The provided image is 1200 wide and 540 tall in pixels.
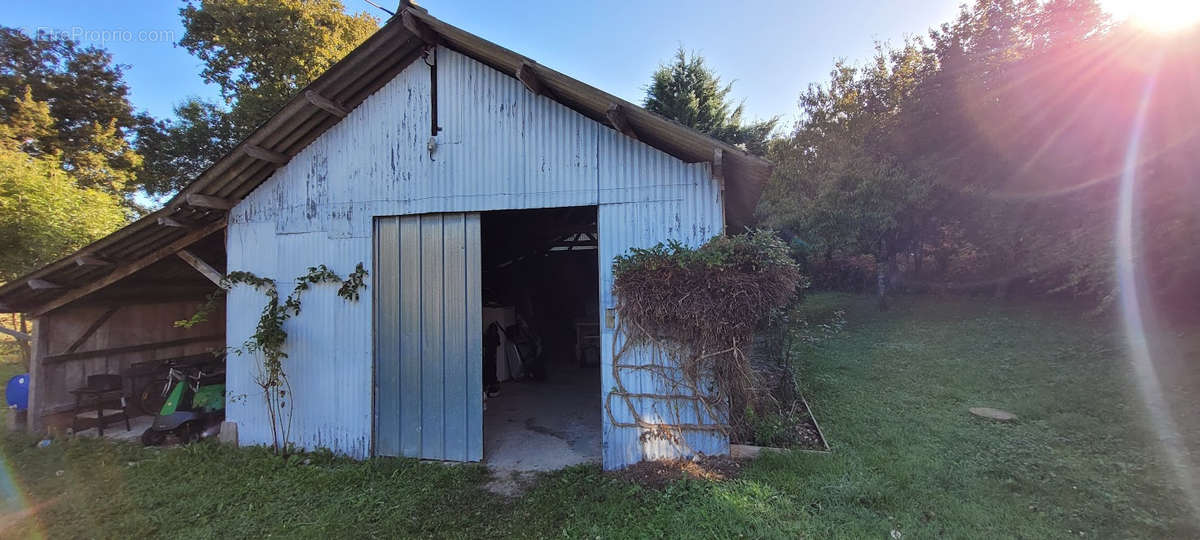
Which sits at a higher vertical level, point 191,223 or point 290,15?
point 290,15

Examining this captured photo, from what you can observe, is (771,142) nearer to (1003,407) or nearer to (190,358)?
(1003,407)

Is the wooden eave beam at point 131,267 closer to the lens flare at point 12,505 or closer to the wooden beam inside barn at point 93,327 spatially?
the wooden beam inside barn at point 93,327

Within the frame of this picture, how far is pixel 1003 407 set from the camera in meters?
6.20

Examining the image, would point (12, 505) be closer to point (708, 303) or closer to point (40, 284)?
point (40, 284)

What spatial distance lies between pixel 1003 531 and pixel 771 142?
18277mm

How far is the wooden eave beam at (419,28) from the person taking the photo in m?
4.49

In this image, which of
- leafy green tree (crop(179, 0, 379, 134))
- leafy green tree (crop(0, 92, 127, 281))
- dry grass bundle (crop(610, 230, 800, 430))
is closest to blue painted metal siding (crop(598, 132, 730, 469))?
dry grass bundle (crop(610, 230, 800, 430))

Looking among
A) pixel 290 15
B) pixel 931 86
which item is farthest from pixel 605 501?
pixel 290 15

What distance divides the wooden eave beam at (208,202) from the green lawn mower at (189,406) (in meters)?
2.71

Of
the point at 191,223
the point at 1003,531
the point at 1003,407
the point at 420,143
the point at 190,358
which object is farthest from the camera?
the point at 190,358

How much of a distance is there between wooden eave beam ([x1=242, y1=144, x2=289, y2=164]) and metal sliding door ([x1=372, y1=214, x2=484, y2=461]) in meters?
1.38

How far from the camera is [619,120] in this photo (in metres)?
4.11

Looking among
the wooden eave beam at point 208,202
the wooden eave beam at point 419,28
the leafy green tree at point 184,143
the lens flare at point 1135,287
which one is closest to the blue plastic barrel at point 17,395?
the wooden eave beam at point 208,202

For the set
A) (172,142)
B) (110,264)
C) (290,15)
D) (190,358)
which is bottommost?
(190,358)
